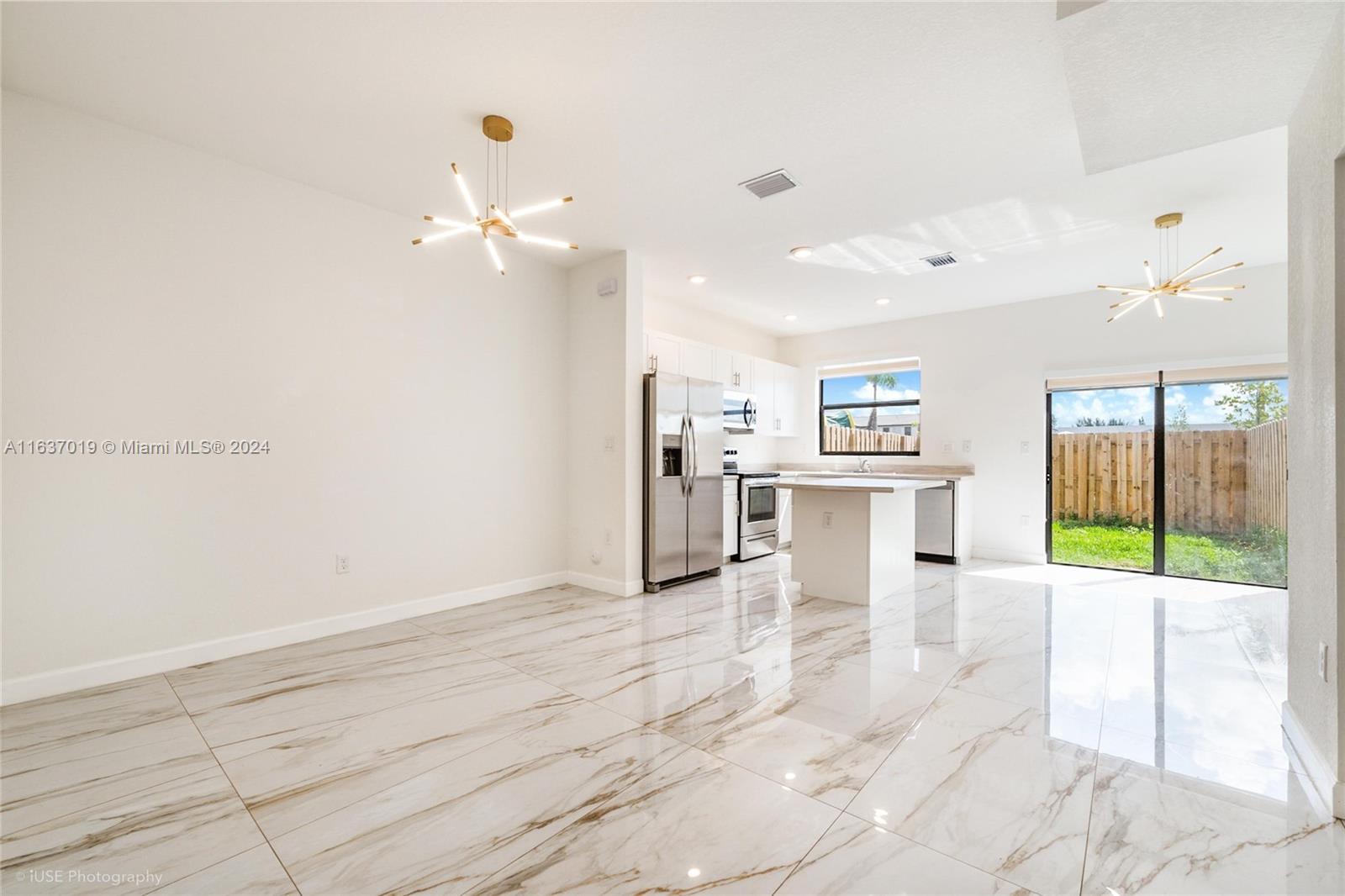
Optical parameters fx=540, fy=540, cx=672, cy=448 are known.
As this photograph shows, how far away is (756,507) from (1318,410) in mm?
4219

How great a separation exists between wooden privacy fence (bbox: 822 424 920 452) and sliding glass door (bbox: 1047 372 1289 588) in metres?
1.46

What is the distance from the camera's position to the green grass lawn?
4602 mm

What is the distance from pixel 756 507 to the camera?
580 centimetres

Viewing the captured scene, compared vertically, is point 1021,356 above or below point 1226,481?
above

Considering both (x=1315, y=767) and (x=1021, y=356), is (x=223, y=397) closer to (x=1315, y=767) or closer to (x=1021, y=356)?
(x=1315, y=767)

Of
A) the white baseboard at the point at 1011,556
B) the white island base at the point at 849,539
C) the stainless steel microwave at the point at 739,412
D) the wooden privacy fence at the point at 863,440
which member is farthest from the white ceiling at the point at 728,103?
the white baseboard at the point at 1011,556

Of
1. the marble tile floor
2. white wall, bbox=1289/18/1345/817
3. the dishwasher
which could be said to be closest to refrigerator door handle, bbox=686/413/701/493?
the marble tile floor

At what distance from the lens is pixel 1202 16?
163cm

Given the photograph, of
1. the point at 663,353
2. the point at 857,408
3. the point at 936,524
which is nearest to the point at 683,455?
the point at 663,353

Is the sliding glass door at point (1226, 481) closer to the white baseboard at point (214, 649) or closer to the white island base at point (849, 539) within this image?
the white island base at point (849, 539)

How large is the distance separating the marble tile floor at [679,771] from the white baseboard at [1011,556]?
2284mm

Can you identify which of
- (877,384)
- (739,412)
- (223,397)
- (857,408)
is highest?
(877,384)

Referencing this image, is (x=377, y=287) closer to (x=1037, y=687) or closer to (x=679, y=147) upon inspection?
(x=679, y=147)

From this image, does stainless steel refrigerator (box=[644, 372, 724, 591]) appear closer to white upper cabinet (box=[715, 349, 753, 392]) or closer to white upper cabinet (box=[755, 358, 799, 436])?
white upper cabinet (box=[715, 349, 753, 392])
